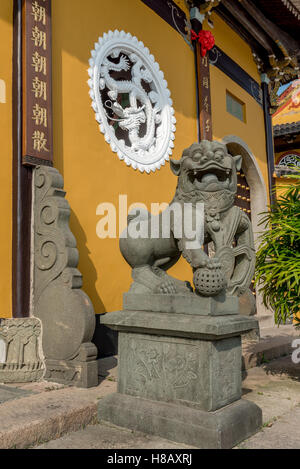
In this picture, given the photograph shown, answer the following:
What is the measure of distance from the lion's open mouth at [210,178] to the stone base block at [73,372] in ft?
5.28

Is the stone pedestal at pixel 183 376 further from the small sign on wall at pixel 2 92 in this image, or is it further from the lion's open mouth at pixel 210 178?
the small sign on wall at pixel 2 92

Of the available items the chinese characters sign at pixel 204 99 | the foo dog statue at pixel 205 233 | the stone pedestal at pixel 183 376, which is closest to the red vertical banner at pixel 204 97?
the chinese characters sign at pixel 204 99

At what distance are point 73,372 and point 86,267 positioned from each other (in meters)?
1.26

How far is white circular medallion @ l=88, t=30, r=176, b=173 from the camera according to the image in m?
4.58

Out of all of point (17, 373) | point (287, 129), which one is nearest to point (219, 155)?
point (17, 373)

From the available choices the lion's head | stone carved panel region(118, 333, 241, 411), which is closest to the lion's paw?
stone carved panel region(118, 333, 241, 411)

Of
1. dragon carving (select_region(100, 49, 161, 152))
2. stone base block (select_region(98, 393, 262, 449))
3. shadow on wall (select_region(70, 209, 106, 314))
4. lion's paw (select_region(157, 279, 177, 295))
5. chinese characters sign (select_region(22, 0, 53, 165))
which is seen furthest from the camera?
dragon carving (select_region(100, 49, 161, 152))

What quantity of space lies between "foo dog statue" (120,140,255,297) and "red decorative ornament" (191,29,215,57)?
13.7 ft

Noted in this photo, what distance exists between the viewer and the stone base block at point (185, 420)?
220 cm

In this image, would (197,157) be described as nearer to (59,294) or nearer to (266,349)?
(59,294)

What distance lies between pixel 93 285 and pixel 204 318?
→ 2.09 metres

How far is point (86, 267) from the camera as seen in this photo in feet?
13.8

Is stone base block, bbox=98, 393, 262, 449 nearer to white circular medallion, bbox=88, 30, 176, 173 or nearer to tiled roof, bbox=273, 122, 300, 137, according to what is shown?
white circular medallion, bbox=88, 30, 176, 173
